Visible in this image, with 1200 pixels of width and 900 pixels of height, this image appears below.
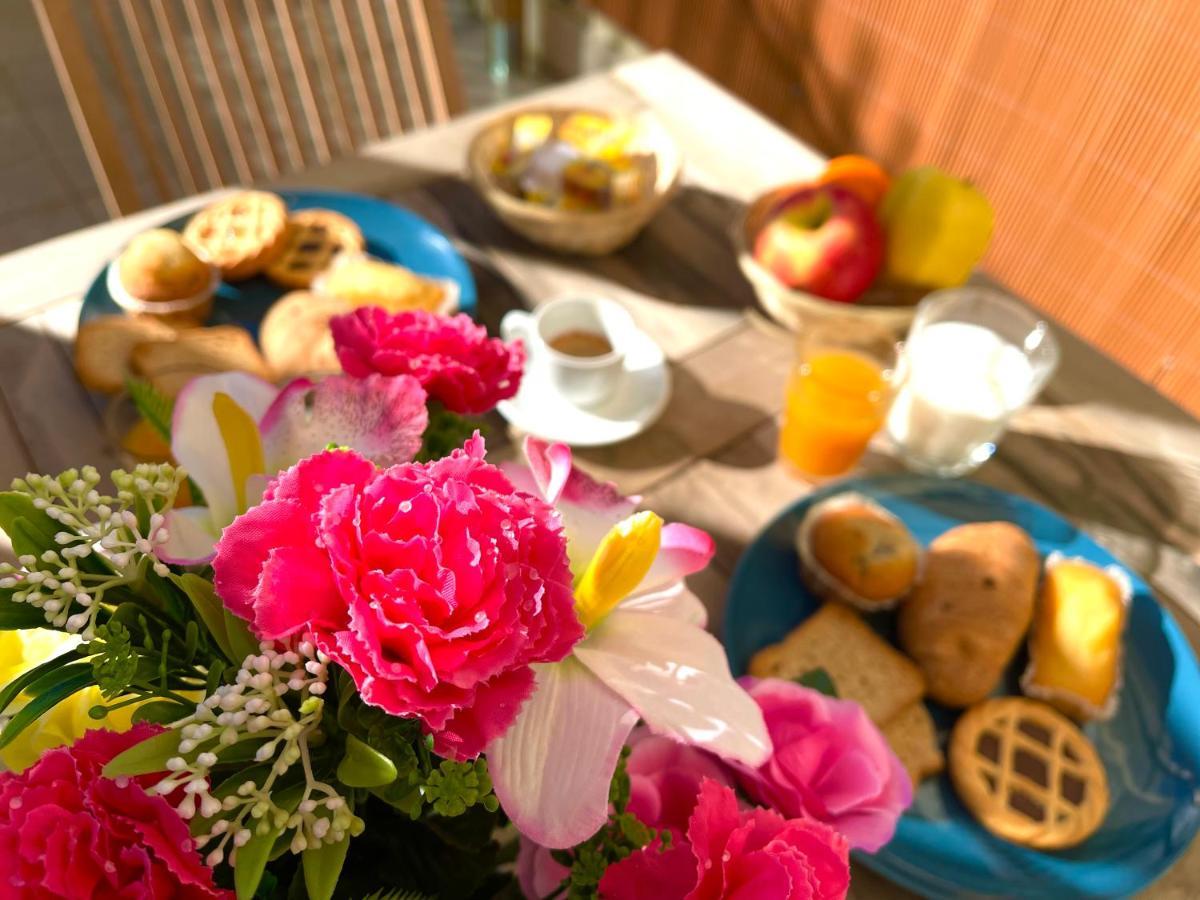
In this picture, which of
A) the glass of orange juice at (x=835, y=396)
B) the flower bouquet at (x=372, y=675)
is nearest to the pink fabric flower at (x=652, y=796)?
the flower bouquet at (x=372, y=675)

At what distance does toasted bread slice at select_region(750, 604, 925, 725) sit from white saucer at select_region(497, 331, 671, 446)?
0.24 m

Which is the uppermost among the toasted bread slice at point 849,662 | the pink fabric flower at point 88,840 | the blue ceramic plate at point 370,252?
the pink fabric flower at point 88,840

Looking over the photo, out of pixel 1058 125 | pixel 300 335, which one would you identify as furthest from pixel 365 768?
pixel 1058 125

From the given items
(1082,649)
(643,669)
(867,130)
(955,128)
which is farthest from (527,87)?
(643,669)

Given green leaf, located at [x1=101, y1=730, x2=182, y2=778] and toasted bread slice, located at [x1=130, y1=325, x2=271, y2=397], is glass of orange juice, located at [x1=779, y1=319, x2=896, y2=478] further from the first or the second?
green leaf, located at [x1=101, y1=730, x2=182, y2=778]

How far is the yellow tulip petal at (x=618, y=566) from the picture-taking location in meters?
0.33

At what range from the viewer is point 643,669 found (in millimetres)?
348

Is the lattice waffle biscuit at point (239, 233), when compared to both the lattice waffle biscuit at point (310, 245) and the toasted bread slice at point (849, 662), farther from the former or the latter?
the toasted bread slice at point (849, 662)

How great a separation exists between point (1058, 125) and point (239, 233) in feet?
5.03

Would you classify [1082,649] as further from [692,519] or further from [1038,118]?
[1038,118]

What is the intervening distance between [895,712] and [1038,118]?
1481mm

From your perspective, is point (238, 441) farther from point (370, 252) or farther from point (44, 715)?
point (370, 252)

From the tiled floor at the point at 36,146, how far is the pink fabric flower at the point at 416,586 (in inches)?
86.7

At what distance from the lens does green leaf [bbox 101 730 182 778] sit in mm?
250
